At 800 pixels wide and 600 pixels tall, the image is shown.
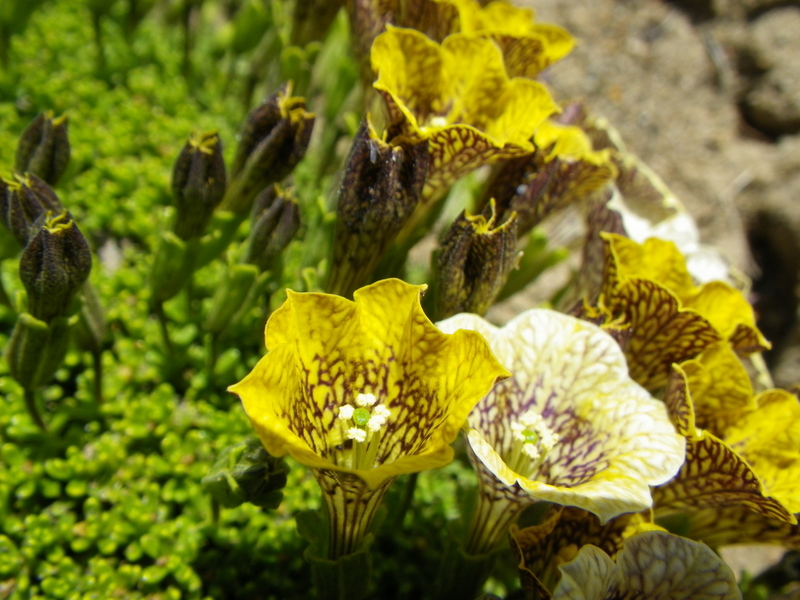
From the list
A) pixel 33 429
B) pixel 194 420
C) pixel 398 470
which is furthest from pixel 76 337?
pixel 398 470

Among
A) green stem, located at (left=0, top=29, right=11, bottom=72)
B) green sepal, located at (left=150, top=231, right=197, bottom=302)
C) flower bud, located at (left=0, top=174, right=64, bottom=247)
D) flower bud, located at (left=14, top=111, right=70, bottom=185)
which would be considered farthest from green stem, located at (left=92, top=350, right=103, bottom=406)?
Answer: green stem, located at (left=0, top=29, right=11, bottom=72)

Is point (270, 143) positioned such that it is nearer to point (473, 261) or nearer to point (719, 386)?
point (473, 261)

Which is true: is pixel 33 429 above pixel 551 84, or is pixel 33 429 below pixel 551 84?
below

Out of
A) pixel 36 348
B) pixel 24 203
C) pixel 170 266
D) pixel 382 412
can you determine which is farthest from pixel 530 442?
pixel 24 203

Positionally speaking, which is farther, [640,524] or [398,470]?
[640,524]

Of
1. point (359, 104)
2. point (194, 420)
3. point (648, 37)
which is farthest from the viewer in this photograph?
point (648, 37)

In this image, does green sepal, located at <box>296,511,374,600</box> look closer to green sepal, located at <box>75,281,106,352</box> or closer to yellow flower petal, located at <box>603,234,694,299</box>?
green sepal, located at <box>75,281,106,352</box>

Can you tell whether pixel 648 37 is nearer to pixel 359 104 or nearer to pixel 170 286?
pixel 359 104
